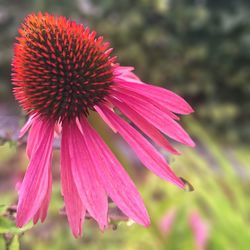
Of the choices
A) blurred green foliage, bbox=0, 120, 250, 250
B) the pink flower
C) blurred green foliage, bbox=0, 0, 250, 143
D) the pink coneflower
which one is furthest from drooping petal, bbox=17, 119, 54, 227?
blurred green foliage, bbox=0, 0, 250, 143

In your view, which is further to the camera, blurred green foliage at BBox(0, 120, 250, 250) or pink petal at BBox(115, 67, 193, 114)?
blurred green foliage at BBox(0, 120, 250, 250)

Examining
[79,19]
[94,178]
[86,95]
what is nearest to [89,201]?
[94,178]

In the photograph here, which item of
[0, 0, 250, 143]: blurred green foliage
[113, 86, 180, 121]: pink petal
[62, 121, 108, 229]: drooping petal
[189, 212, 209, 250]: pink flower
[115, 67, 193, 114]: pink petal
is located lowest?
[0, 0, 250, 143]: blurred green foliage

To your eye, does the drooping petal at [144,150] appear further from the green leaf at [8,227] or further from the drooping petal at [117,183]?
the green leaf at [8,227]

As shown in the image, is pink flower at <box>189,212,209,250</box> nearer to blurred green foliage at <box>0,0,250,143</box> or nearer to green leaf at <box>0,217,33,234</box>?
green leaf at <box>0,217,33,234</box>

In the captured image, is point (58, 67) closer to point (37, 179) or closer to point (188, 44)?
point (37, 179)
